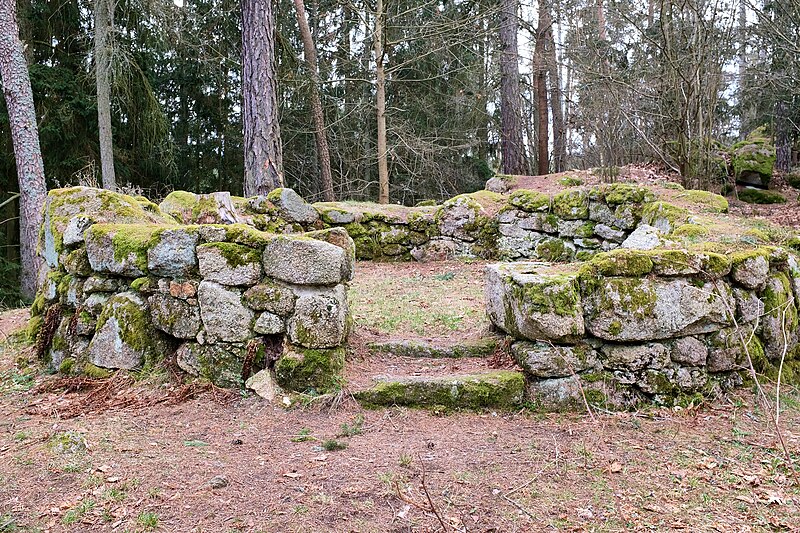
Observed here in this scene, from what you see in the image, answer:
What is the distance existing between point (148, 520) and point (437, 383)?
6.62ft

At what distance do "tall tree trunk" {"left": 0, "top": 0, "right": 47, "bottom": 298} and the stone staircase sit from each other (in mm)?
7212

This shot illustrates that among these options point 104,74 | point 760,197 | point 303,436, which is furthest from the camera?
point 104,74

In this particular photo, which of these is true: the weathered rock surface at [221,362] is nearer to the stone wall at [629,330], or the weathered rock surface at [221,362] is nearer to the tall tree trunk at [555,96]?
the stone wall at [629,330]

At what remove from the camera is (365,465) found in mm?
3111

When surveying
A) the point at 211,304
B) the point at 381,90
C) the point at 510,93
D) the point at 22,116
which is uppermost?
the point at 381,90

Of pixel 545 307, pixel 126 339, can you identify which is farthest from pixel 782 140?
pixel 126 339

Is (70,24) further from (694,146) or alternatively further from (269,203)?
(694,146)

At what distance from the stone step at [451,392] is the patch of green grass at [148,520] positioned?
5.31ft

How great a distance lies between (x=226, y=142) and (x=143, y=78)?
124 inches

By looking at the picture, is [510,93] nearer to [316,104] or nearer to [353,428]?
[316,104]

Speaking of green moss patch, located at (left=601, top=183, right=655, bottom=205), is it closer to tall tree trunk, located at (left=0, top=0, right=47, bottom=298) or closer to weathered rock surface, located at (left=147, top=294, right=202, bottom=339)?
weathered rock surface, located at (left=147, top=294, right=202, bottom=339)

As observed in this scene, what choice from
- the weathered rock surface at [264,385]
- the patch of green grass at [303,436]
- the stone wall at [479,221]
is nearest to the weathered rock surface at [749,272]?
the patch of green grass at [303,436]

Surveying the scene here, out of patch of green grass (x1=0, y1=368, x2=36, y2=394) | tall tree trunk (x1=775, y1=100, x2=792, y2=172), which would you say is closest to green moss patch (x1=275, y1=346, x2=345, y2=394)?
patch of green grass (x1=0, y1=368, x2=36, y2=394)

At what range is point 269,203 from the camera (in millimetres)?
8836
